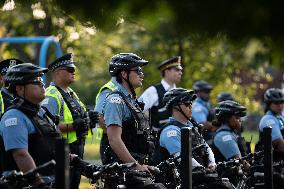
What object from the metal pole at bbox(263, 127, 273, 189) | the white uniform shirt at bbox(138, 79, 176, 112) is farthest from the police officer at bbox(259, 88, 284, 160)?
the white uniform shirt at bbox(138, 79, 176, 112)

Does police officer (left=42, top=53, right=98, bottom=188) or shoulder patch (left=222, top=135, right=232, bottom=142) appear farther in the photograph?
shoulder patch (left=222, top=135, right=232, bottom=142)

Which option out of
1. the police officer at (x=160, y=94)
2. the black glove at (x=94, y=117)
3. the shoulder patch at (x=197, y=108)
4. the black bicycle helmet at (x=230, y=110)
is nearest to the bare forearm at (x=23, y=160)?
the black glove at (x=94, y=117)

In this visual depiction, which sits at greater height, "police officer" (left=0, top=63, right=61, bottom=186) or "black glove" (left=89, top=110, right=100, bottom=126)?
"black glove" (left=89, top=110, right=100, bottom=126)

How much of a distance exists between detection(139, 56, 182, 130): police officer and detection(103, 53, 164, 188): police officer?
3.27m

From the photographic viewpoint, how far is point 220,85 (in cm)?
2617

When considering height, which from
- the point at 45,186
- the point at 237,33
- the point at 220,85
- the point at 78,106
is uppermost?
the point at 220,85

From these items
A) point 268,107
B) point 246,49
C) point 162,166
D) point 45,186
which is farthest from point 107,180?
point 268,107

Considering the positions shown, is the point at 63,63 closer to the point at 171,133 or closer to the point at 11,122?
the point at 171,133

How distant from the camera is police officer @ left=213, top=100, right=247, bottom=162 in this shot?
33.7ft

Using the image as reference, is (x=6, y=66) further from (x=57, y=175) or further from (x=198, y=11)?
(x=198, y=11)

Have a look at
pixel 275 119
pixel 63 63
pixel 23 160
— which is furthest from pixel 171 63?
pixel 23 160

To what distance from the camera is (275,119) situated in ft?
38.8

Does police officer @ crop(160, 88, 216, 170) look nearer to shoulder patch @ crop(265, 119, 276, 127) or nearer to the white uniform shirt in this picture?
shoulder patch @ crop(265, 119, 276, 127)

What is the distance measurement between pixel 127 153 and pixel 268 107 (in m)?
5.05
